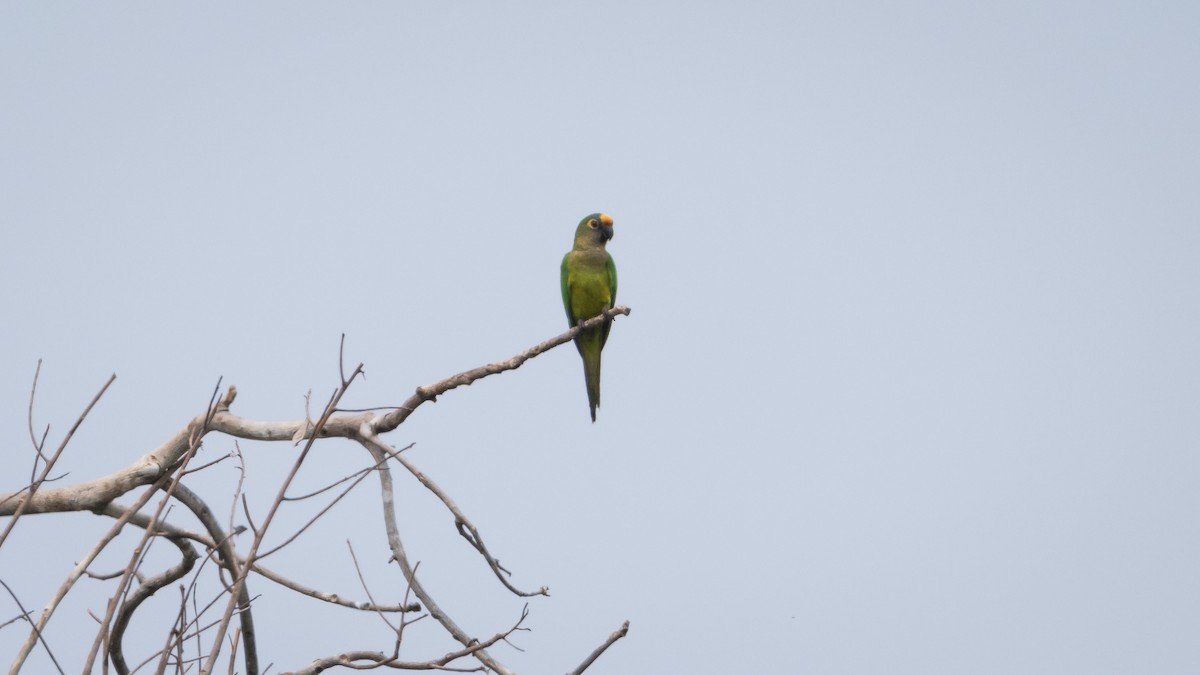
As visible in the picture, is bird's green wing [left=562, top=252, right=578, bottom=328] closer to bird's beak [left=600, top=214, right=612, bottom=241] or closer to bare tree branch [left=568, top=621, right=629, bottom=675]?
bird's beak [left=600, top=214, right=612, bottom=241]

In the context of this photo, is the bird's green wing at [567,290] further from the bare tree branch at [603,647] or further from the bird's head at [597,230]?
the bare tree branch at [603,647]

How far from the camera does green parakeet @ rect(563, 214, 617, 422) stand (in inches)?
304

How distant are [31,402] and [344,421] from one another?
1.87 m

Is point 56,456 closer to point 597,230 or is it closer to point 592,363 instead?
point 592,363

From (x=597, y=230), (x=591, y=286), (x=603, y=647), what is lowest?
(x=603, y=647)

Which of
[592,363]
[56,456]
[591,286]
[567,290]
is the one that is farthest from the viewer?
[567,290]

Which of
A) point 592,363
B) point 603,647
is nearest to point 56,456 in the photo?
point 603,647

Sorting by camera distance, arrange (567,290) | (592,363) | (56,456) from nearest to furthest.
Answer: (56,456)
(592,363)
(567,290)

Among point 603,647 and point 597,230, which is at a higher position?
point 597,230

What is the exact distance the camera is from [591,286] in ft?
26.8

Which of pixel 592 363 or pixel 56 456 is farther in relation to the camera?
pixel 592 363

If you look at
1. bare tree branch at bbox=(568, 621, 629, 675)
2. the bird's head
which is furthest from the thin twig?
the bird's head

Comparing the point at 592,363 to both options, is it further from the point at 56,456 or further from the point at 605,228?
the point at 56,456

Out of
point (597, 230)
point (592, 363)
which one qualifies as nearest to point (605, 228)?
point (597, 230)
